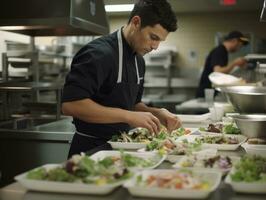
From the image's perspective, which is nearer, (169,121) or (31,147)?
(169,121)

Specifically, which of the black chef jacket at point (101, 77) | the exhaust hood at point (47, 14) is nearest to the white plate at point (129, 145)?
the black chef jacket at point (101, 77)

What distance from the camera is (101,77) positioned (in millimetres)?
2035

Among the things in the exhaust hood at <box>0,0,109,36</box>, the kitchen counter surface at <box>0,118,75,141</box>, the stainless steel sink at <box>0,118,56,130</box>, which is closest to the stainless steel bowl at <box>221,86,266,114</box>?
the kitchen counter surface at <box>0,118,75,141</box>

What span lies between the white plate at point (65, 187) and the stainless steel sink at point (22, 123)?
214cm

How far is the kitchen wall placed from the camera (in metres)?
8.88

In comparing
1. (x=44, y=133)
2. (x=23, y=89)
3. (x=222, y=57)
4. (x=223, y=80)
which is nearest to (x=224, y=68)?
(x=222, y=57)

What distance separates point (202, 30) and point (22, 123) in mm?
6331

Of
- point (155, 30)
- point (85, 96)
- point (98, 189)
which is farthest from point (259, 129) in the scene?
point (98, 189)

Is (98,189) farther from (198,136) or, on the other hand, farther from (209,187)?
(198,136)

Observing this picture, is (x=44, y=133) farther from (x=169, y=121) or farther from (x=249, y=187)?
(x=249, y=187)

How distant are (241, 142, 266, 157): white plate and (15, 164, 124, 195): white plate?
2.57 ft

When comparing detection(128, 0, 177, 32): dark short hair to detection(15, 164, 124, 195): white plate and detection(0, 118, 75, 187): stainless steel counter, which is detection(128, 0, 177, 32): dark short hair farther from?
detection(0, 118, 75, 187): stainless steel counter

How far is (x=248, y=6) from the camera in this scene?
26.9ft

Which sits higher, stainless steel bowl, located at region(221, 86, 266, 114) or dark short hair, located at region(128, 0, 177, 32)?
dark short hair, located at region(128, 0, 177, 32)
